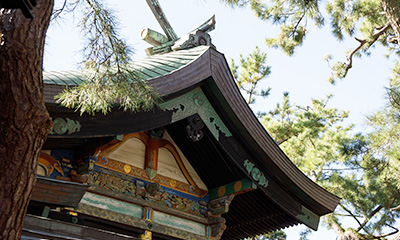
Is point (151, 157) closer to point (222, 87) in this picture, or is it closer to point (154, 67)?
point (154, 67)

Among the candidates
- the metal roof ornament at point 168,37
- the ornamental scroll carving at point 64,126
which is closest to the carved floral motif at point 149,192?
the ornamental scroll carving at point 64,126

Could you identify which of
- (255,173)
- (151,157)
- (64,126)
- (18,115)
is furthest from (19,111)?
(255,173)

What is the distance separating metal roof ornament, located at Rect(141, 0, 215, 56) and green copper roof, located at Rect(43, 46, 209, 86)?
0.31 m

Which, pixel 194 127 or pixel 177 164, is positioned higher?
pixel 177 164

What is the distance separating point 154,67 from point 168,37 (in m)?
1.66

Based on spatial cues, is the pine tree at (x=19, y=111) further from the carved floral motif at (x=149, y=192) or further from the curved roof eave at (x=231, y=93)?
the carved floral motif at (x=149, y=192)

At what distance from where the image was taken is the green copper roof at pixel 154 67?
15.8 feet

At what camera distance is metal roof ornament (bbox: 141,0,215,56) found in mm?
6887

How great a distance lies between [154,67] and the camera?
5.89 metres

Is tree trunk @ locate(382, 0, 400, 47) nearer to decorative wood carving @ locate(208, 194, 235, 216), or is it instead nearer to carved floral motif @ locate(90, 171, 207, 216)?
decorative wood carving @ locate(208, 194, 235, 216)

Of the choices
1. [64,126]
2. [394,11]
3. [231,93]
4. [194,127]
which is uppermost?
[394,11]

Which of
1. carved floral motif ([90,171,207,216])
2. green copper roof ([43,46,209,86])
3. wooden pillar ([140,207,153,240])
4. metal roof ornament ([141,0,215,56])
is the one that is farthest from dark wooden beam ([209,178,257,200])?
metal roof ornament ([141,0,215,56])

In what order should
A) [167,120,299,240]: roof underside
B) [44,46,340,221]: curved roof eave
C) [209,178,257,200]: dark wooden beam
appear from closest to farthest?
1. [44,46,340,221]: curved roof eave
2. [209,178,257,200]: dark wooden beam
3. [167,120,299,240]: roof underside

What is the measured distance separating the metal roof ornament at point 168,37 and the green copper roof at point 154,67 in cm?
31
